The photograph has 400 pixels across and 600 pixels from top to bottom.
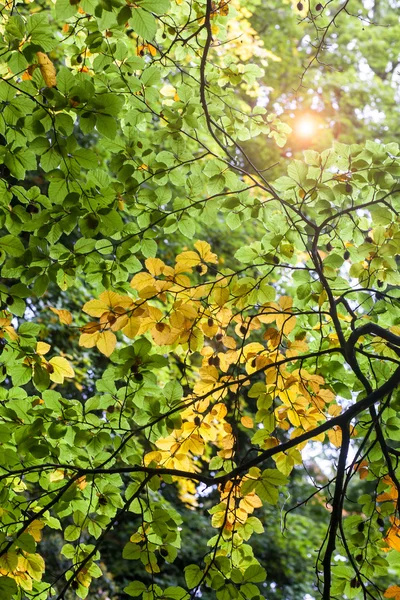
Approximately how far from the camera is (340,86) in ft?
28.0

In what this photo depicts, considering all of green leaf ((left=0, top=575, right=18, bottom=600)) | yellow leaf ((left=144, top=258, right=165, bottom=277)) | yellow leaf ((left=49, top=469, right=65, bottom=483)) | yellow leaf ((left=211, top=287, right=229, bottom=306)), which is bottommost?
green leaf ((left=0, top=575, right=18, bottom=600))

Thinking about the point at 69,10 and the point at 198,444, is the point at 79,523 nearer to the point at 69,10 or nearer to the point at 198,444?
the point at 198,444

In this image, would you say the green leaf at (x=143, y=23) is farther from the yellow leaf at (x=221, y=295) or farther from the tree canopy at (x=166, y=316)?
the yellow leaf at (x=221, y=295)

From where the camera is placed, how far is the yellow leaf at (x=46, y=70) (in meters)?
1.47

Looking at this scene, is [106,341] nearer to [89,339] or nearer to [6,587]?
[89,339]

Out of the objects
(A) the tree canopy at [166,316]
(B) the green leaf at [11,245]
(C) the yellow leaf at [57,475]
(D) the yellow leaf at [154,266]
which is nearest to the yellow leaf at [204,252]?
(A) the tree canopy at [166,316]

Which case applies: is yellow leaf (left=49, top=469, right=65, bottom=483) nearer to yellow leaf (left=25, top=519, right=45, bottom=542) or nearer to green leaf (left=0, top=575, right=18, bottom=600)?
yellow leaf (left=25, top=519, right=45, bottom=542)

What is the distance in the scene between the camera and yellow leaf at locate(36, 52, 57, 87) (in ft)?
4.82

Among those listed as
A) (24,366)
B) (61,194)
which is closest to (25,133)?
(61,194)

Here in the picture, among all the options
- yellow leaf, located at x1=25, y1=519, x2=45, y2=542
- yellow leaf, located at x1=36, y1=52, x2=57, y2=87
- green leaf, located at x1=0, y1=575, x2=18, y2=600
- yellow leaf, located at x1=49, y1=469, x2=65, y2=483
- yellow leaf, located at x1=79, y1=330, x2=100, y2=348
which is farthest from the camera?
yellow leaf, located at x1=49, y1=469, x2=65, y2=483

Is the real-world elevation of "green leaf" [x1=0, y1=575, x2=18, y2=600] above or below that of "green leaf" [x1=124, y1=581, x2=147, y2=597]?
below

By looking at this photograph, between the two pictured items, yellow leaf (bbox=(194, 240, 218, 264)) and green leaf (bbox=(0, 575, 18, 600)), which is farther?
yellow leaf (bbox=(194, 240, 218, 264))

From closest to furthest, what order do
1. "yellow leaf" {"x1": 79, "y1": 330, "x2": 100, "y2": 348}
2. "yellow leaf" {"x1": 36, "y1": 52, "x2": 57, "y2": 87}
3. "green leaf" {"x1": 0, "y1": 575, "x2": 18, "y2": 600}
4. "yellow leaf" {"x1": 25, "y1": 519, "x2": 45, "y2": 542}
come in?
"green leaf" {"x1": 0, "y1": 575, "x2": 18, "y2": 600} → "yellow leaf" {"x1": 36, "y1": 52, "x2": 57, "y2": 87} → "yellow leaf" {"x1": 79, "y1": 330, "x2": 100, "y2": 348} → "yellow leaf" {"x1": 25, "y1": 519, "x2": 45, "y2": 542}

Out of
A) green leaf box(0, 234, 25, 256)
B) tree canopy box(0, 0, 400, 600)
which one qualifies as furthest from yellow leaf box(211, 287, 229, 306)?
green leaf box(0, 234, 25, 256)
